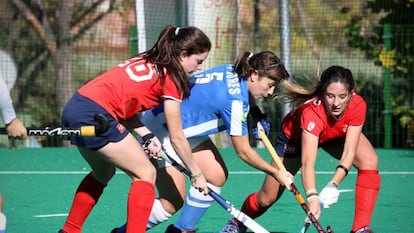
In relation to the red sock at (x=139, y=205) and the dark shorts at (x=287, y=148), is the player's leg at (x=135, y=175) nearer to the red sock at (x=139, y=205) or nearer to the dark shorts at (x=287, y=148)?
the red sock at (x=139, y=205)

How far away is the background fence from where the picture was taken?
40.6ft

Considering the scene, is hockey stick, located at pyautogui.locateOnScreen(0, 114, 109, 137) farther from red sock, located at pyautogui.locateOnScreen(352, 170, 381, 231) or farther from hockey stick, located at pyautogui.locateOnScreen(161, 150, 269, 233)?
red sock, located at pyautogui.locateOnScreen(352, 170, 381, 231)

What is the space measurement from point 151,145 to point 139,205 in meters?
0.50

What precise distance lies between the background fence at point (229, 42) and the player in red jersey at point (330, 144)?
534cm

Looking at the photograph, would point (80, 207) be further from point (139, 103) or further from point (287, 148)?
point (287, 148)

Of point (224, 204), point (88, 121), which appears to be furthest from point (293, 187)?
point (88, 121)

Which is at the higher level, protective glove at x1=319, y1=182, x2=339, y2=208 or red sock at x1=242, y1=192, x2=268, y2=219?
protective glove at x1=319, y1=182, x2=339, y2=208

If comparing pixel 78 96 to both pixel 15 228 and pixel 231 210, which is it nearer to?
pixel 231 210

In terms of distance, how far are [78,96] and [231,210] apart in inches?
46.1

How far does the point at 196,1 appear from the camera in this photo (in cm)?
1230

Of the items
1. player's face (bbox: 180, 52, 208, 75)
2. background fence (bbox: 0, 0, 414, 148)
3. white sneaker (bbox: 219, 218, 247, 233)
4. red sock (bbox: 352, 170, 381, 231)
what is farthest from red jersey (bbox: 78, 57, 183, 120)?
background fence (bbox: 0, 0, 414, 148)

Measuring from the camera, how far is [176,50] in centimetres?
530

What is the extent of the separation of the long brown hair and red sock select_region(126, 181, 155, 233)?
21.7 inches

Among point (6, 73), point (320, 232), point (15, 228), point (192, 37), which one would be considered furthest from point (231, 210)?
point (6, 73)
